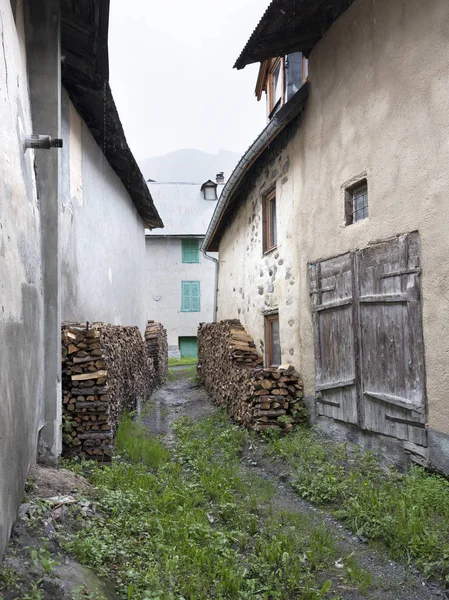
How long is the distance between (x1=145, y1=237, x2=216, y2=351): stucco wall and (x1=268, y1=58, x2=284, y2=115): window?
596 inches

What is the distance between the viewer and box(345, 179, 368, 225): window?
6609 millimetres

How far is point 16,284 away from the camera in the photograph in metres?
3.74

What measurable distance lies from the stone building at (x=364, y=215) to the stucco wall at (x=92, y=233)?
2.76m

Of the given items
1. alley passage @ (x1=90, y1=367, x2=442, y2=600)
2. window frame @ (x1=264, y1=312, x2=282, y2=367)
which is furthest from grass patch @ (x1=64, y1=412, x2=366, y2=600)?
window frame @ (x1=264, y1=312, x2=282, y2=367)

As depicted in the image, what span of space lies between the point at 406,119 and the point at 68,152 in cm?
462

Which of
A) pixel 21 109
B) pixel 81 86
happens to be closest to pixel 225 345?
pixel 81 86

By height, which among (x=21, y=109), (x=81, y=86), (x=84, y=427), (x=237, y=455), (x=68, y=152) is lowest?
(x=237, y=455)

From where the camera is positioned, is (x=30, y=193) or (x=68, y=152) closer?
(x=30, y=193)

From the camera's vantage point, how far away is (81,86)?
7516 millimetres

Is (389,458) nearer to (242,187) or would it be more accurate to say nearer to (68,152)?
(68,152)

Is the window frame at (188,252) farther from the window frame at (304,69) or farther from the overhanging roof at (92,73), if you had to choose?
the window frame at (304,69)

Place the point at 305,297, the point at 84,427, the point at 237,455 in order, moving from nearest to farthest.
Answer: the point at 84,427
the point at 237,455
the point at 305,297

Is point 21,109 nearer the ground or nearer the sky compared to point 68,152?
nearer the ground

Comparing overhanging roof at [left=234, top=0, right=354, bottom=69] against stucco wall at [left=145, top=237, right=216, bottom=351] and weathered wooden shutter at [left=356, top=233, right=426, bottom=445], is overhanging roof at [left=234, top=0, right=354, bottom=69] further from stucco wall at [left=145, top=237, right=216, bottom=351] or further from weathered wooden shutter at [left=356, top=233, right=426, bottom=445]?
stucco wall at [left=145, top=237, right=216, bottom=351]
